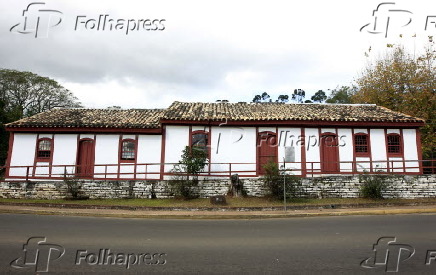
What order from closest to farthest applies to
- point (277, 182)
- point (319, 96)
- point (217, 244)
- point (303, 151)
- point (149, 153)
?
point (217, 244), point (277, 182), point (303, 151), point (149, 153), point (319, 96)

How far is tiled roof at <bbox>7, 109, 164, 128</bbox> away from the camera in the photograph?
17.8 meters

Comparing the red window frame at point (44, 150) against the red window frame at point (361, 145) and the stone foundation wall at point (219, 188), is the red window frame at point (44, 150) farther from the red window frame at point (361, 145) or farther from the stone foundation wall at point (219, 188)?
the red window frame at point (361, 145)

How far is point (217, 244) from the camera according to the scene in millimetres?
7289

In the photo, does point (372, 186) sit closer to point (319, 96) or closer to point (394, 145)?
point (394, 145)

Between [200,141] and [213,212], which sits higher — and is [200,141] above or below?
above

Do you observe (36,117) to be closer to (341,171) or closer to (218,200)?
(218,200)

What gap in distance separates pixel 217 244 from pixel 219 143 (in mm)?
10668

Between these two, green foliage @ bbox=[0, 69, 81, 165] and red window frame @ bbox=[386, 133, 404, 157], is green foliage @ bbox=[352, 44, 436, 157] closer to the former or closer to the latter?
red window frame @ bbox=[386, 133, 404, 157]

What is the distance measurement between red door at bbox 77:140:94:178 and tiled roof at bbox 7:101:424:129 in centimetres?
125

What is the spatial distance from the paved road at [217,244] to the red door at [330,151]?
6.73m

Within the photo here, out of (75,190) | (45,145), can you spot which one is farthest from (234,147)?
(45,145)

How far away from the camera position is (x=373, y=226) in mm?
9508

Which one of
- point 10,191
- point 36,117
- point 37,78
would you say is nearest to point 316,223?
point 10,191

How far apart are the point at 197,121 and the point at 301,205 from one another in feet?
25.2
